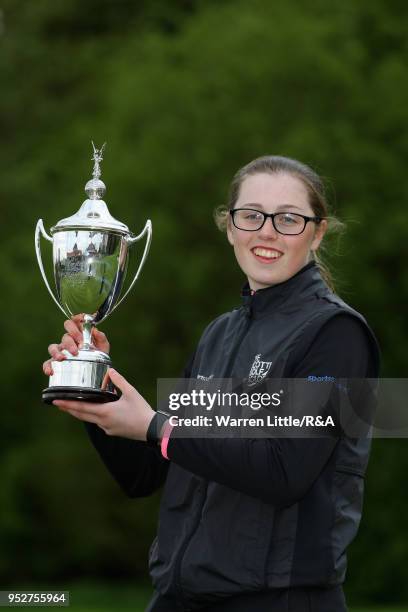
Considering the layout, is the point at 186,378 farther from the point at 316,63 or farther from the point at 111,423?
Answer: the point at 316,63

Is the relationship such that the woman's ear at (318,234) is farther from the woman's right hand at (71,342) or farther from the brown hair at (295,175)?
the woman's right hand at (71,342)

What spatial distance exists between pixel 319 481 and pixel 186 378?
44 cm

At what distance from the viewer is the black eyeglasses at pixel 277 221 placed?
190cm

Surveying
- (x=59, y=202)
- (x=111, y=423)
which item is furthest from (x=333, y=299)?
(x=59, y=202)

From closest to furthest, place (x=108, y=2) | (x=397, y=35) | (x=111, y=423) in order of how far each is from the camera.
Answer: (x=111, y=423) → (x=397, y=35) → (x=108, y=2)

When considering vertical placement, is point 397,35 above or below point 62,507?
above

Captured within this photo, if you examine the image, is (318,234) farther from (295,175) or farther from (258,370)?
(258,370)

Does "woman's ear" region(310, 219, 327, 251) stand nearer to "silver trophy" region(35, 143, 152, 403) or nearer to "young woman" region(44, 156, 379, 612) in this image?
"young woman" region(44, 156, 379, 612)

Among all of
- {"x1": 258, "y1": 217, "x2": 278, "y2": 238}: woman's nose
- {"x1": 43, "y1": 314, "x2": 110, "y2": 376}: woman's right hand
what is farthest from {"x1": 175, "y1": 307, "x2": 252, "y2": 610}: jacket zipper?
{"x1": 43, "y1": 314, "x2": 110, "y2": 376}: woman's right hand

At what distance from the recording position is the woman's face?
1.89 metres

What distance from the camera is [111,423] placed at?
170 cm

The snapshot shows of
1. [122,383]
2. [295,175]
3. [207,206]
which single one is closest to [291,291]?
[295,175]

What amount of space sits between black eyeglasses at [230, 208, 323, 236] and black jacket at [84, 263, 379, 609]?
9cm

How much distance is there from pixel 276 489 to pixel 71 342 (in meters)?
0.58
